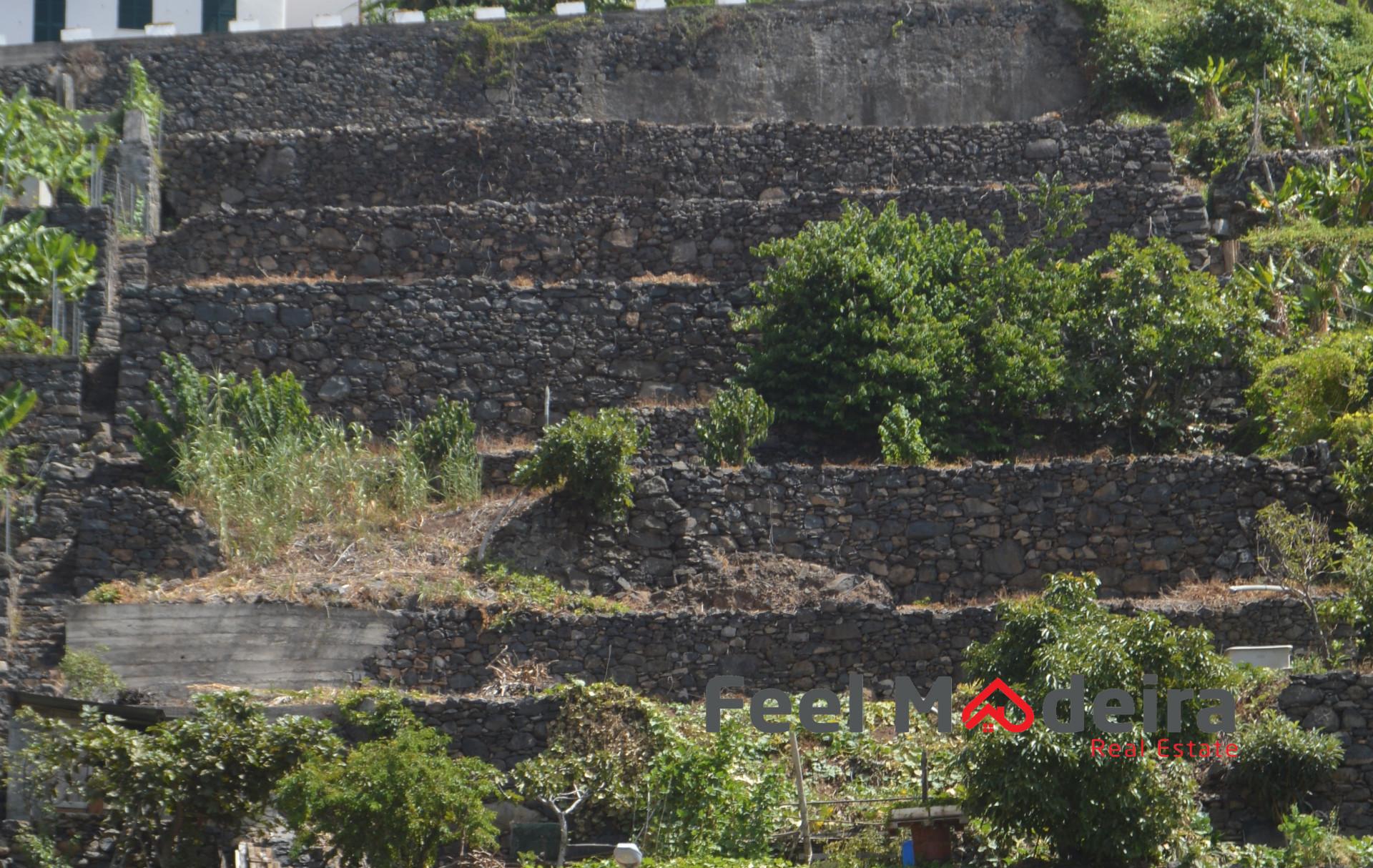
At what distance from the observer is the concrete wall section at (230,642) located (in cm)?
1952

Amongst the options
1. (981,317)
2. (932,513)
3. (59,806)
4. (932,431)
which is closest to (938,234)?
(981,317)

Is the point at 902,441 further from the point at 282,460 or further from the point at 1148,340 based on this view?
the point at 282,460

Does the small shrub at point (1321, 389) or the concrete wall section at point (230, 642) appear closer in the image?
the concrete wall section at point (230, 642)

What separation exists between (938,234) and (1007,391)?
2.41m

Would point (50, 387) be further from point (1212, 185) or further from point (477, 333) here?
point (1212, 185)

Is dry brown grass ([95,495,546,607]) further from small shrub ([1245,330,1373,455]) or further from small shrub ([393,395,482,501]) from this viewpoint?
small shrub ([1245,330,1373,455])

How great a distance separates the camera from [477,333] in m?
24.6

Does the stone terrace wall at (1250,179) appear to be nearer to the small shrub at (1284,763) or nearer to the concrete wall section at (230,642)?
the small shrub at (1284,763)

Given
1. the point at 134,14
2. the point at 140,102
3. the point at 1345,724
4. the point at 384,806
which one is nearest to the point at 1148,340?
the point at 1345,724

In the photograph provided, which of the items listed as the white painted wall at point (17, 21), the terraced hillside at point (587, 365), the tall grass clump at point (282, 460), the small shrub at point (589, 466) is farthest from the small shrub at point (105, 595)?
the white painted wall at point (17, 21)

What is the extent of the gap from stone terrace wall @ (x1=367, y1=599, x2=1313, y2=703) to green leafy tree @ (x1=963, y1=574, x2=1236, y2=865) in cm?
293

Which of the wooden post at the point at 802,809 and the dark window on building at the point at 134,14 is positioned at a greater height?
the dark window on building at the point at 134,14

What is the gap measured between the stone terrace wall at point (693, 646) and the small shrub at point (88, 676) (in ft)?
7.41

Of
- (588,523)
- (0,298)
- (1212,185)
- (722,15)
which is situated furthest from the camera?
(722,15)
